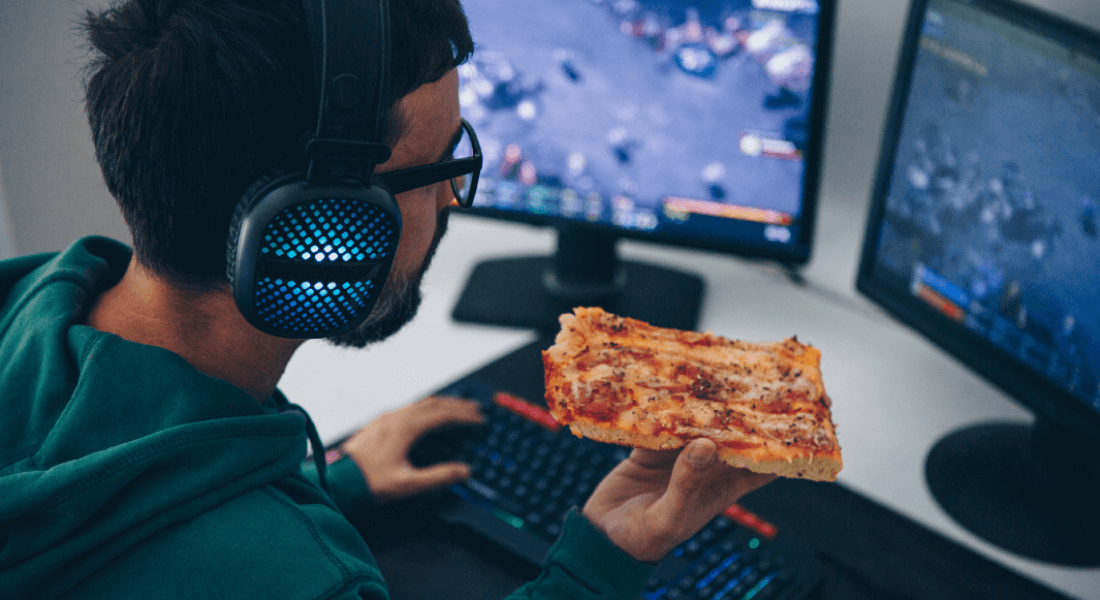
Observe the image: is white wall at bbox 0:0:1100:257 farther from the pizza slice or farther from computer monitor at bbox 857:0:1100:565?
the pizza slice

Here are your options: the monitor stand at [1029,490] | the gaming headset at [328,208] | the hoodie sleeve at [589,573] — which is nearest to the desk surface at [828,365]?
the monitor stand at [1029,490]

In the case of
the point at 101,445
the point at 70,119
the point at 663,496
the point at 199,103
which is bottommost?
the point at 663,496

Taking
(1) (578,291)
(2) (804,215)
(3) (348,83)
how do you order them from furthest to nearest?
(1) (578,291)
(2) (804,215)
(3) (348,83)

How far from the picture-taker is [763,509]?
937 mm

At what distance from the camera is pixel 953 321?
103cm

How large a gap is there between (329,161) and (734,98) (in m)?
0.74

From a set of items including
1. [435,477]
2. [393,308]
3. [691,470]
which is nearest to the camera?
[691,470]

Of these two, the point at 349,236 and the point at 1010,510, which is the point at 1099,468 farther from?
the point at 349,236

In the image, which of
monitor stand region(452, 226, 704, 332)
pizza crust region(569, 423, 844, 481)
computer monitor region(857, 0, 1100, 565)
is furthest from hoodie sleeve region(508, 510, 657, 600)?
monitor stand region(452, 226, 704, 332)

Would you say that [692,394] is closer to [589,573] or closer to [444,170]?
[589,573]

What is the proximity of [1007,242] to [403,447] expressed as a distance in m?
0.75

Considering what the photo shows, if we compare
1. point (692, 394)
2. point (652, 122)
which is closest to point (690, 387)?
point (692, 394)

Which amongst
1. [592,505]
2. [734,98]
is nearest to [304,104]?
[592,505]

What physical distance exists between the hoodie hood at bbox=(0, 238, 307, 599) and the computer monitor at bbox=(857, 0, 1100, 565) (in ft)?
2.61
